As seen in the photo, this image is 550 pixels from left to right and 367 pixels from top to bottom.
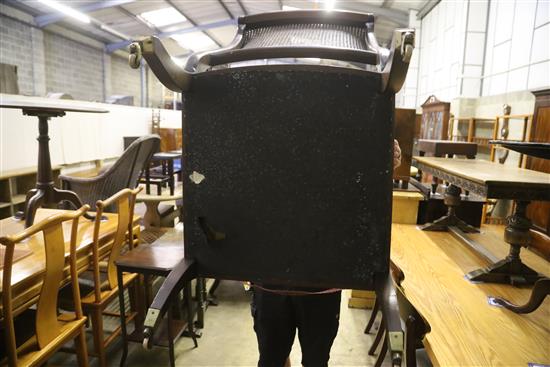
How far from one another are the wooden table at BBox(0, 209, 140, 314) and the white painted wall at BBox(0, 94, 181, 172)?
87 cm

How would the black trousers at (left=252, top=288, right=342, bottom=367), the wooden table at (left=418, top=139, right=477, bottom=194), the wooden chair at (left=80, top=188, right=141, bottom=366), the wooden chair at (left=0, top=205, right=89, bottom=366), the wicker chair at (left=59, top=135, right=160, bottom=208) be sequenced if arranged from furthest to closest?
the wooden table at (left=418, top=139, right=477, bottom=194) < the wicker chair at (left=59, top=135, right=160, bottom=208) < the wooden chair at (left=80, top=188, right=141, bottom=366) < the wooden chair at (left=0, top=205, right=89, bottom=366) < the black trousers at (left=252, top=288, right=342, bottom=367)

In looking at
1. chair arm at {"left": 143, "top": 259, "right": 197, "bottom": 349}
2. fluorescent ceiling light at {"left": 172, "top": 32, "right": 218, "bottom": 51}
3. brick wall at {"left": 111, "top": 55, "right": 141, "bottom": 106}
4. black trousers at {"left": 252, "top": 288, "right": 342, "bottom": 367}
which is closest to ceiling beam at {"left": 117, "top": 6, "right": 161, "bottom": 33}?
fluorescent ceiling light at {"left": 172, "top": 32, "right": 218, "bottom": 51}

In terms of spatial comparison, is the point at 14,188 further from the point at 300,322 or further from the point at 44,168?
the point at 300,322

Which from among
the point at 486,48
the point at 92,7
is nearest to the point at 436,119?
the point at 486,48

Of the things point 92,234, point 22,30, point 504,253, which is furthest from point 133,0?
point 504,253

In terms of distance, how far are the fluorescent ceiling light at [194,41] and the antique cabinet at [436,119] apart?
7132mm

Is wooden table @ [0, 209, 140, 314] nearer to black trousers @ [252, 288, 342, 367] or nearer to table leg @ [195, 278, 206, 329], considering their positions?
table leg @ [195, 278, 206, 329]

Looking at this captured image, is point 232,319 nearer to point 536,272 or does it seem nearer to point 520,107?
point 536,272

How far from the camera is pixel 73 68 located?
8.56 m

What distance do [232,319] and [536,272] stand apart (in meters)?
2.03

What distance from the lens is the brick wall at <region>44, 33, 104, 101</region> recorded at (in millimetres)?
7855

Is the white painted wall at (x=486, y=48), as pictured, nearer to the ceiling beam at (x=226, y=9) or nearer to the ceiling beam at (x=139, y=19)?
the ceiling beam at (x=226, y=9)

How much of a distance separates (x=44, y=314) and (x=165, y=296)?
1.16 meters

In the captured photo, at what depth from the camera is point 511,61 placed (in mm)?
4223
